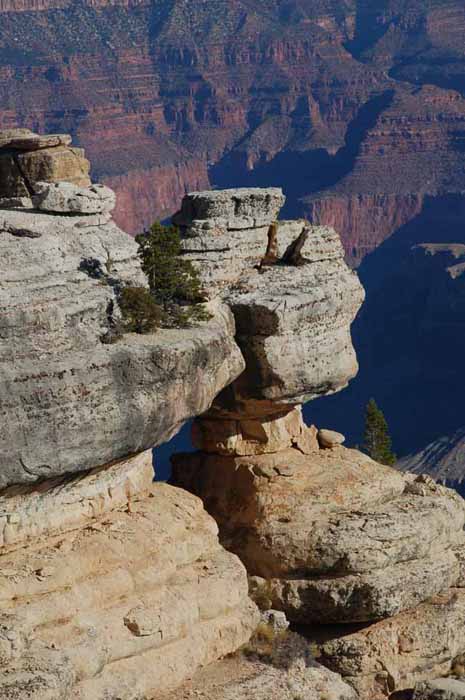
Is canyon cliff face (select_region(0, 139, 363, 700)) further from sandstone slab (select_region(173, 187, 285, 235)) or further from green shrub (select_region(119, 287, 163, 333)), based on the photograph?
sandstone slab (select_region(173, 187, 285, 235))

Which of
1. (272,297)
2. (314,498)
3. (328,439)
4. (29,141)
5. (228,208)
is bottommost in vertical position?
(314,498)

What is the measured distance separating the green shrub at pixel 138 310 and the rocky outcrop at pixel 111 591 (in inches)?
88.2

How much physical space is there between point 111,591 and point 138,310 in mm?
4292

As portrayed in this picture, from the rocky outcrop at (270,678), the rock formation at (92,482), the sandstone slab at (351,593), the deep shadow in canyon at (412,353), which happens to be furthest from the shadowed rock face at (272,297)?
the deep shadow in canyon at (412,353)

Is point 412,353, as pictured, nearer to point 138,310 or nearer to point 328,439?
point 328,439

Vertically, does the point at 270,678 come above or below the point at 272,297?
below

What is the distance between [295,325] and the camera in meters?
28.9

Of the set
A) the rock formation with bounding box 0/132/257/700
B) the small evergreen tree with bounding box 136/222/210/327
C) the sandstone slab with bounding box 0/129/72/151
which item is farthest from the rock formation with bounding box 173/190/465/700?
the sandstone slab with bounding box 0/129/72/151

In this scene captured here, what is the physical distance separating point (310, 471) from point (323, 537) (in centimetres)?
210

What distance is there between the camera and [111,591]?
80.0 ft

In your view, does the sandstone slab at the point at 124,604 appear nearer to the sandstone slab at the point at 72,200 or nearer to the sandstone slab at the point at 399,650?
the sandstone slab at the point at 399,650

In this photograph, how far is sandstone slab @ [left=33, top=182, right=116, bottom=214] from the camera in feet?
85.5

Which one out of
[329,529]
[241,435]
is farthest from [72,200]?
[329,529]

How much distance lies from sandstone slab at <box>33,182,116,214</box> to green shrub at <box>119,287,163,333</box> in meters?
1.55
